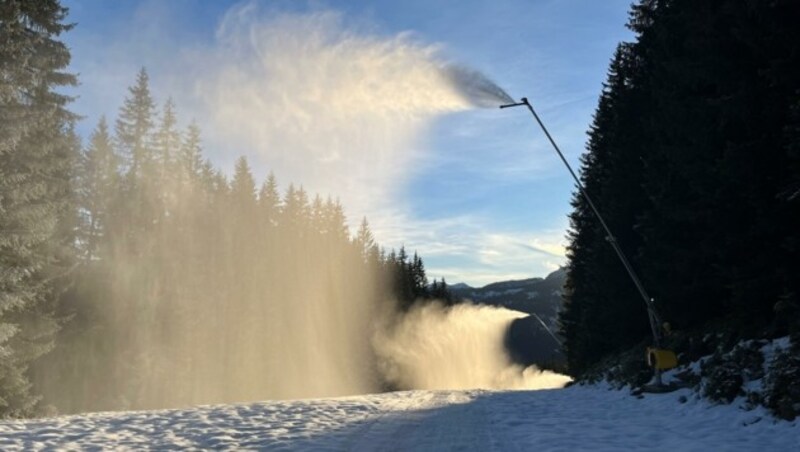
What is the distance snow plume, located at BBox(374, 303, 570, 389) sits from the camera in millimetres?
63844

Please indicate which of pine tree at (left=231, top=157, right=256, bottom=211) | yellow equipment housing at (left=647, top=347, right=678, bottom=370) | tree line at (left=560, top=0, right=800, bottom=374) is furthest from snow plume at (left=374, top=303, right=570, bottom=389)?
yellow equipment housing at (left=647, top=347, right=678, bottom=370)

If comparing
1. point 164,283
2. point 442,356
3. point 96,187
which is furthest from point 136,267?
point 442,356

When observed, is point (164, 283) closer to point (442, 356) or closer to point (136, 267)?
point (136, 267)

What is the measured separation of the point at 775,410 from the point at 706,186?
6.43 meters

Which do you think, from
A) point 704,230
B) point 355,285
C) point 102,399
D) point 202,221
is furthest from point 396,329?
point 704,230

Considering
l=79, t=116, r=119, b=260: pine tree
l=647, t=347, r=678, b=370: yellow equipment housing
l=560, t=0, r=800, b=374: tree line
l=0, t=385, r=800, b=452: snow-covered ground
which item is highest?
l=79, t=116, r=119, b=260: pine tree

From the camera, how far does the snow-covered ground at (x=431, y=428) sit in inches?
339

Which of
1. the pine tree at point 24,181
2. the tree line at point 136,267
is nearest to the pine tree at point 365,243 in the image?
the tree line at point 136,267

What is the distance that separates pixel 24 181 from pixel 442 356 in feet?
190

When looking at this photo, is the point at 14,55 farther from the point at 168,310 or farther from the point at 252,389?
the point at 252,389

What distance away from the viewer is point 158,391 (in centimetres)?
3550

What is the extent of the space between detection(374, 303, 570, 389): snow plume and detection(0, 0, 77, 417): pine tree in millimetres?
45517

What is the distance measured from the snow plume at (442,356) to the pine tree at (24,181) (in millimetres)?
45517

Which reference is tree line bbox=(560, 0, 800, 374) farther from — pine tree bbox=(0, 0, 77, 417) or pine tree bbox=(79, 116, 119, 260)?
pine tree bbox=(79, 116, 119, 260)
